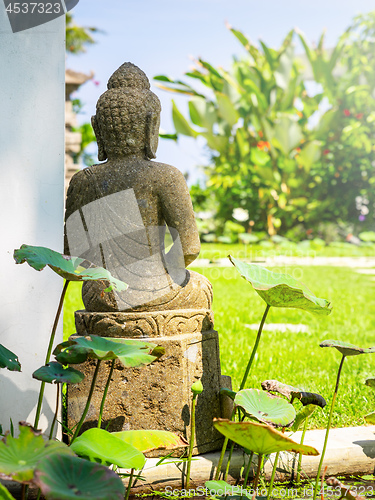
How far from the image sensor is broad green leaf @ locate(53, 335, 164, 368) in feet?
4.26

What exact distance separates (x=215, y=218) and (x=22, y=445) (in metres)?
12.5

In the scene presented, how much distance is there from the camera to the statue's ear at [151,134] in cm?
199

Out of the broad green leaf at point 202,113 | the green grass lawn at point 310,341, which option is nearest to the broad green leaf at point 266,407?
the green grass lawn at point 310,341

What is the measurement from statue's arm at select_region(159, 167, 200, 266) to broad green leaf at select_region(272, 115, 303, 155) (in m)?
10.4

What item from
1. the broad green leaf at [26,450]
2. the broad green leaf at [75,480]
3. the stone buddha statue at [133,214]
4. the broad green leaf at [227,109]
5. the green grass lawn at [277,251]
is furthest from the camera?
the broad green leaf at [227,109]

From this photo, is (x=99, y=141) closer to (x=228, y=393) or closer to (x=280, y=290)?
(x=280, y=290)

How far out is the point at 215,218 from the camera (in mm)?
13469

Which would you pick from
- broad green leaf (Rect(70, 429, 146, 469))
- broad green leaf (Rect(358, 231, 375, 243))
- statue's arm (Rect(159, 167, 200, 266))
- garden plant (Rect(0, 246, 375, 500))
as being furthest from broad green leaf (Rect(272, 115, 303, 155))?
broad green leaf (Rect(70, 429, 146, 469))

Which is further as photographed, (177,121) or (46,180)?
(177,121)

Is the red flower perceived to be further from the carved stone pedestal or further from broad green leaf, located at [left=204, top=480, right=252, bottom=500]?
broad green leaf, located at [left=204, top=480, right=252, bottom=500]

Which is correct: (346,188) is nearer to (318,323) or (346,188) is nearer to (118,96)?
(318,323)

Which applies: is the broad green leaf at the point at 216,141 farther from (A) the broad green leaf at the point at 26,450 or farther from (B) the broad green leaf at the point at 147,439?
(A) the broad green leaf at the point at 26,450

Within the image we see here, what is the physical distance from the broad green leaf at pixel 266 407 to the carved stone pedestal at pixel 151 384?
361 millimetres

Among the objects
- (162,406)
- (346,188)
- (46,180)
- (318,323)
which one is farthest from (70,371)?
(346,188)
